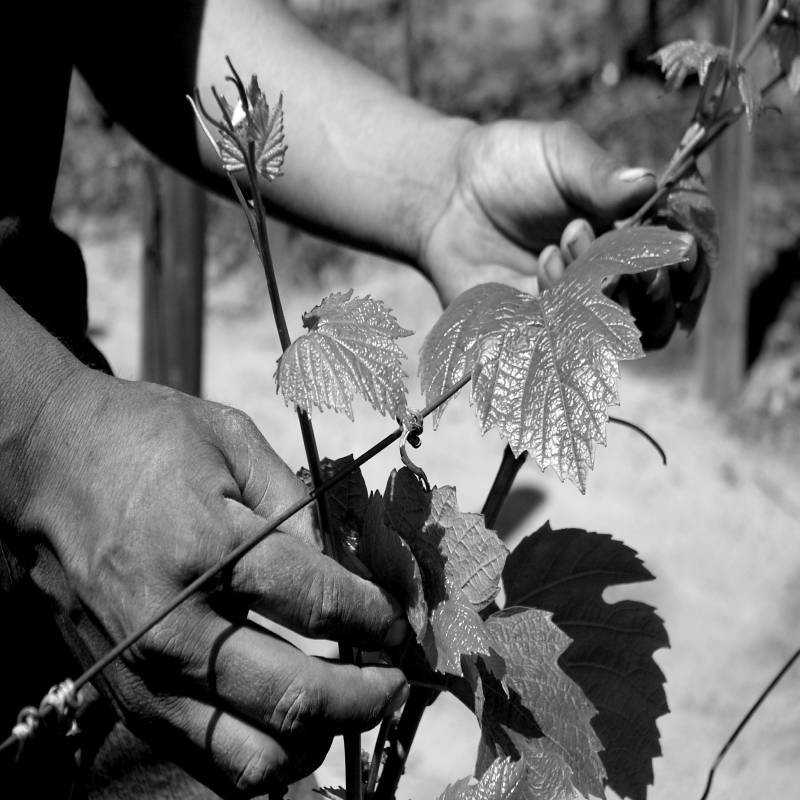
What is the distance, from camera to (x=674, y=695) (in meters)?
3.20

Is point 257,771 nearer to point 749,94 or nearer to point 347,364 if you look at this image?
point 347,364

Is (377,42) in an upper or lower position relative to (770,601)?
upper

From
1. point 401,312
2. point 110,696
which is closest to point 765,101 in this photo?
point 110,696

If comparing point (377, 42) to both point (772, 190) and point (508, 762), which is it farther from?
point (508, 762)

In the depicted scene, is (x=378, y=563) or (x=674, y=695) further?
(x=674, y=695)

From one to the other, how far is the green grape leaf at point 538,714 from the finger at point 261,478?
21 centimetres

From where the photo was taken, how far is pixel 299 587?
968 millimetres

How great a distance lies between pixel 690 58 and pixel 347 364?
690 mm

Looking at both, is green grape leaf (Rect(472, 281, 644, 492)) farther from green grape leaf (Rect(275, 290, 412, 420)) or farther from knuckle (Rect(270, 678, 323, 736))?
knuckle (Rect(270, 678, 323, 736))

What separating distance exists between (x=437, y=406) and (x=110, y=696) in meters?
0.40

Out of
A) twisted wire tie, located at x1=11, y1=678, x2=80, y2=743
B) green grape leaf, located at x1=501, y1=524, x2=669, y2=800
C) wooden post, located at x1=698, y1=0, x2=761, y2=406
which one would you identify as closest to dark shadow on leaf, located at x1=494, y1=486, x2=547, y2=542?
wooden post, located at x1=698, y1=0, x2=761, y2=406

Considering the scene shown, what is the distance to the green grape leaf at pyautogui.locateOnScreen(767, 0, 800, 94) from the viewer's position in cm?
142

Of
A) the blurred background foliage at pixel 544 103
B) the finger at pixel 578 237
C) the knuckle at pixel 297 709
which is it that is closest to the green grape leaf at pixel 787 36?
the finger at pixel 578 237

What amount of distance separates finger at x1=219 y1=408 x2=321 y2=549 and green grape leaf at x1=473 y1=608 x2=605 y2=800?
0.21 m
